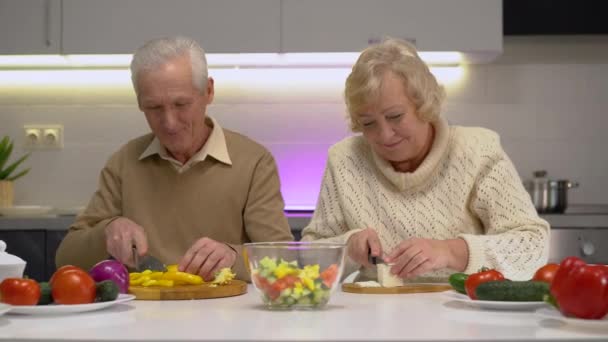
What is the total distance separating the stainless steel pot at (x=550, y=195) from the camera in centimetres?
363

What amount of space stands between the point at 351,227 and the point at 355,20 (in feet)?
4.96

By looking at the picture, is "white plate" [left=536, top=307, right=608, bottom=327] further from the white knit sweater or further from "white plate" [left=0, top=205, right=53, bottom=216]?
"white plate" [left=0, top=205, right=53, bottom=216]

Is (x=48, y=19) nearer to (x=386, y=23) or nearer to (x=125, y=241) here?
(x=386, y=23)

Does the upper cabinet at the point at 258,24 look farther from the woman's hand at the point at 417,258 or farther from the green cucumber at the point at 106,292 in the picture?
the green cucumber at the point at 106,292

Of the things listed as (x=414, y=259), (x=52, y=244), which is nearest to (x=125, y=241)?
(x=414, y=259)

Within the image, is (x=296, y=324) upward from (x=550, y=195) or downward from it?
downward

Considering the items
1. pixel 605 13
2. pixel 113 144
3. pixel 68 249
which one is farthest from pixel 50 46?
pixel 605 13

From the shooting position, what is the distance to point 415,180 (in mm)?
2293

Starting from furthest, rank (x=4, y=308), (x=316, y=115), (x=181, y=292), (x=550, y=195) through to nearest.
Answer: (x=316, y=115) < (x=550, y=195) < (x=181, y=292) < (x=4, y=308)

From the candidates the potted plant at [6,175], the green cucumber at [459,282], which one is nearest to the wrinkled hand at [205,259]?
the green cucumber at [459,282]

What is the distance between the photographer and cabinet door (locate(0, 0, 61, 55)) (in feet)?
12.3

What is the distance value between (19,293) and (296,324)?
47cm

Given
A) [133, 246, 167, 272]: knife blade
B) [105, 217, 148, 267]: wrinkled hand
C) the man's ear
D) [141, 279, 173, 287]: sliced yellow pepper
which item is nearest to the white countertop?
[141, 279, 173, 287]: sliced yellow pepper

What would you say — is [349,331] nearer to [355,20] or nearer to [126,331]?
[126,331]
